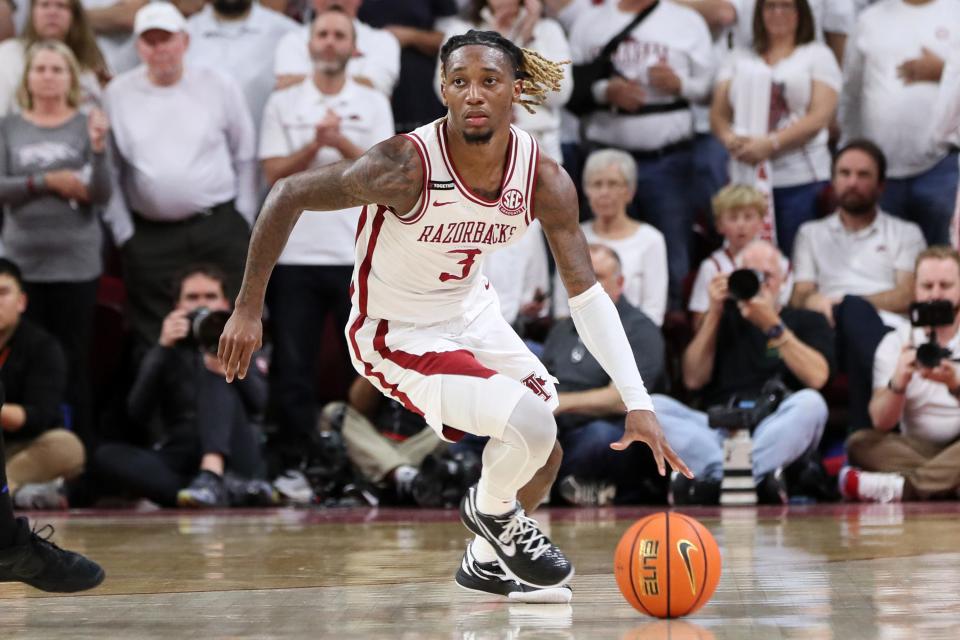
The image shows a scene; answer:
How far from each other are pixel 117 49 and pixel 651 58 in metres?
3.57

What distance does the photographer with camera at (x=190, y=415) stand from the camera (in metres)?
8.54

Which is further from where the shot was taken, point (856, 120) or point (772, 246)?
point (856, 120)

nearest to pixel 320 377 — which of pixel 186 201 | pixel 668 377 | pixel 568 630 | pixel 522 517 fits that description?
pixel 186 201

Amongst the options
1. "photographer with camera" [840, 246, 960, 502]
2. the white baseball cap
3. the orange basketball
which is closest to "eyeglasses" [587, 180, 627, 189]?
"photographer with camera" [840, 246, 960, 502]

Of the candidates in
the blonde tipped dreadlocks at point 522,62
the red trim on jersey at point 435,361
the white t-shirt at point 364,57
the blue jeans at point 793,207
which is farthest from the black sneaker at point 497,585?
the blue jeans at point 793,207

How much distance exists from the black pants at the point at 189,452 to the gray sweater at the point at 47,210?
3.74 ft

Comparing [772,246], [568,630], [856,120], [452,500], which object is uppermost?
[856,120]

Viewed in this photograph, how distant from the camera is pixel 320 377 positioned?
9.81 metres

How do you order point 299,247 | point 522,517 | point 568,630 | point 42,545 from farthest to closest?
point 299,247 < point 522,517 < point 42,545 < point 568,630

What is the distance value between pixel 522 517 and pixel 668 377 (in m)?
4.38

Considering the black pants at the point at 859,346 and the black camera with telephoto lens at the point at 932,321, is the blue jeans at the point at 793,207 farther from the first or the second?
the black camera with telephoto lens at the point at 932,321

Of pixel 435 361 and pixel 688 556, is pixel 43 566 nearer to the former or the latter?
pixel 435 361

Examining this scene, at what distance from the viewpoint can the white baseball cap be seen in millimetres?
8906

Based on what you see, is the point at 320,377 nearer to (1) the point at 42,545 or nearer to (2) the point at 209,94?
(2) the point at 209,94
